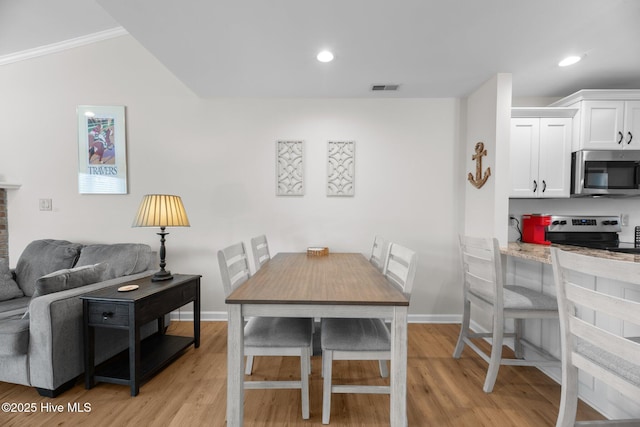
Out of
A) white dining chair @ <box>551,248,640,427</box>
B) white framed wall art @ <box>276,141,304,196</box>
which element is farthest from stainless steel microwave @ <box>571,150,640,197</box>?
white framed wall art @ <box>276,141,304,196</box>

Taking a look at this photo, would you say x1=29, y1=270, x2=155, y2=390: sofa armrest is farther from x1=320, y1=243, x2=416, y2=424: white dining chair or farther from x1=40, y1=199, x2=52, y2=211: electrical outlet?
x1=40, y1=199, x2=52, y2=211: electrical outlet

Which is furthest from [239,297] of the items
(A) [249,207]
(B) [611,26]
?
(B) [611,26]

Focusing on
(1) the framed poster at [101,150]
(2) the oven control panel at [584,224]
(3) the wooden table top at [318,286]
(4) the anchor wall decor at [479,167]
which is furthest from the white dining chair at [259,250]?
(2) the oven control panel at [584,224]

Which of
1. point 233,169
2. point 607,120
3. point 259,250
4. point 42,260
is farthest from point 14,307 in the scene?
point 607,120

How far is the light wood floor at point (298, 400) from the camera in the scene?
1.50m

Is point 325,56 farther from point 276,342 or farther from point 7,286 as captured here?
point 7,286

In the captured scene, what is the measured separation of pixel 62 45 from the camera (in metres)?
2.76

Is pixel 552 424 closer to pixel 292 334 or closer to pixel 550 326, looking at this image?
pixel 550 326

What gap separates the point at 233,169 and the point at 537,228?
3.09 m

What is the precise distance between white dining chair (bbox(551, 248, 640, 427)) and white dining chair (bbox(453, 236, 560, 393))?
552 mm

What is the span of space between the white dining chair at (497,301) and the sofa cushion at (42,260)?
346cm

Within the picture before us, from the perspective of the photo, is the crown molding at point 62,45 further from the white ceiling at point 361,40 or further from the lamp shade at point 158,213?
the lamp shade at point 158,213

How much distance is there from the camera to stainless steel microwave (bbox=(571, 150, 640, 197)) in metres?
2.43

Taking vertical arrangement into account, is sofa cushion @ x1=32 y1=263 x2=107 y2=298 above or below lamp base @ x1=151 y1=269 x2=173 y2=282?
above
